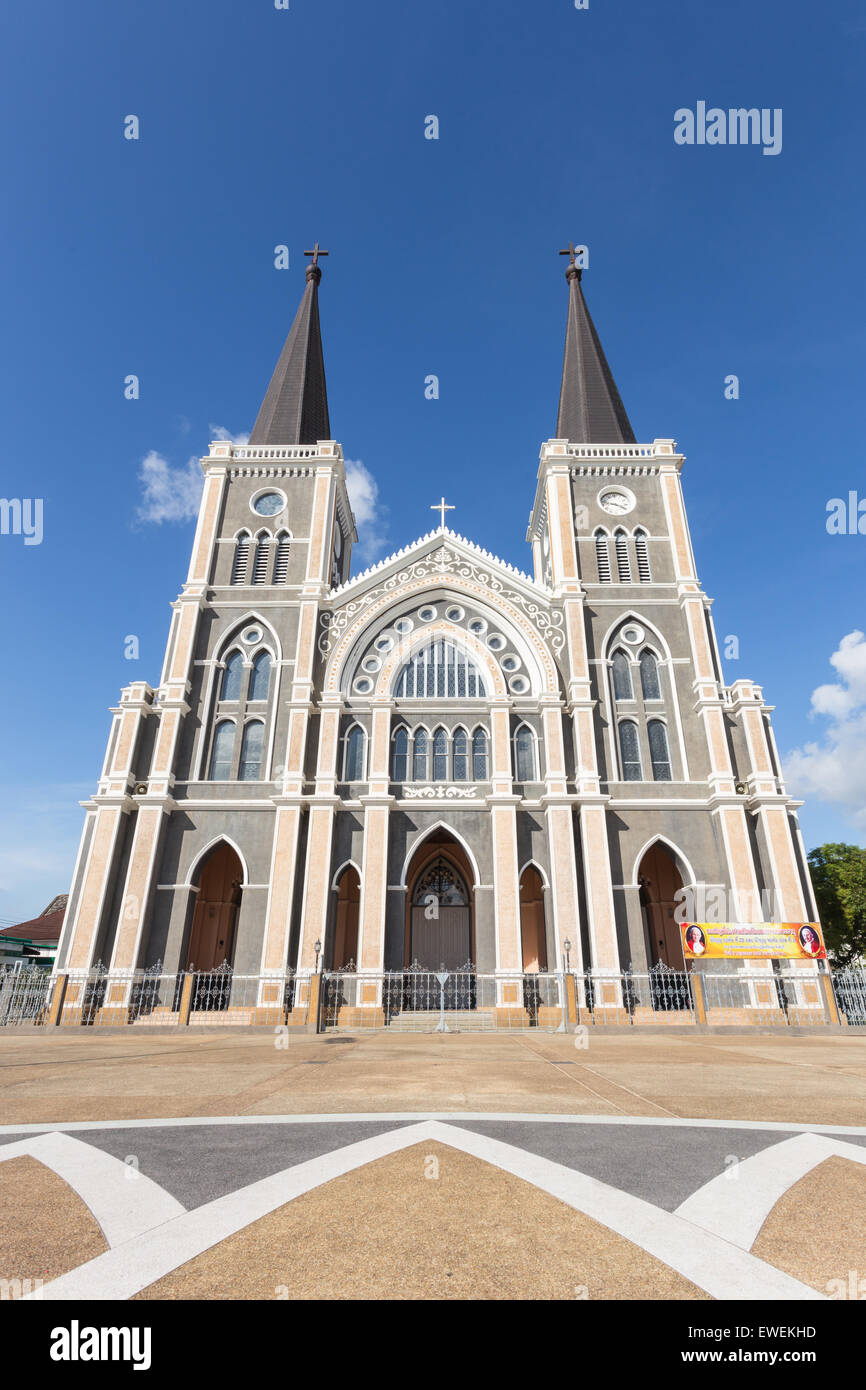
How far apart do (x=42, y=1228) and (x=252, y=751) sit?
75.0 feet

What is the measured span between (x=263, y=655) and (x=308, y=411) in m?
13.9

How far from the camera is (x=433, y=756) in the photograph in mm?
25469

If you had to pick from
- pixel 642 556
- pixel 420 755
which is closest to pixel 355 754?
pixel 420 755

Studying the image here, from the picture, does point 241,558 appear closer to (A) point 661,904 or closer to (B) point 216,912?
(B) point 216,912

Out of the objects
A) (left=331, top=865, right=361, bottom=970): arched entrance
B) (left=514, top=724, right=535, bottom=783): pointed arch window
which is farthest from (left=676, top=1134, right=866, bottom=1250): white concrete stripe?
(left=331, top=865, right=361, bottom=970): arched entrance

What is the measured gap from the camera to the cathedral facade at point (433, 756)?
74.3ft

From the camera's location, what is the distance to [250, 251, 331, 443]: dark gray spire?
32594 millimetres

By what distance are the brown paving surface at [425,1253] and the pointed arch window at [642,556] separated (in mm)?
27077

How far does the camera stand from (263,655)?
89.8 feet

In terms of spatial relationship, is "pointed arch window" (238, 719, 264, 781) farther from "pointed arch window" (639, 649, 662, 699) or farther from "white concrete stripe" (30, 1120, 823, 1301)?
"white concrete stripe" (30, 1120, 823, 1301)

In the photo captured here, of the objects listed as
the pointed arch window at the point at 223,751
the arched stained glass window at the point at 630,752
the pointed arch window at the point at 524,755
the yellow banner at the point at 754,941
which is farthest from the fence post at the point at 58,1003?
the arched stained glass window at the point at 630,752

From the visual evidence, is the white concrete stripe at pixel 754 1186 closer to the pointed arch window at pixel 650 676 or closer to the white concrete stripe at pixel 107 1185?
the white concrete stripe at pixel 107 1185

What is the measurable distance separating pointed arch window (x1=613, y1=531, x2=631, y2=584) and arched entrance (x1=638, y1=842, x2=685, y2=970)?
434 inches
